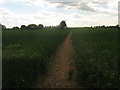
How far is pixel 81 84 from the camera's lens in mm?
5867

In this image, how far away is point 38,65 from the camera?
6.95m

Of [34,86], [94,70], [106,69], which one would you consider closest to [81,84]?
[94,70]

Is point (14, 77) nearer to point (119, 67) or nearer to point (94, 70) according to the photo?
point (94, 70)

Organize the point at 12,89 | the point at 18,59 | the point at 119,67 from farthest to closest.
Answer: the point at 18,59 → the point at 119,67 → the point at 12,89

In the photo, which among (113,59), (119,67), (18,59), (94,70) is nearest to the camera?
(94,70)

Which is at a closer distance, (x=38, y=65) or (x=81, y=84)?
(x=81, y=84)

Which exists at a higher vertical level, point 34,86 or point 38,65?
point 38,65

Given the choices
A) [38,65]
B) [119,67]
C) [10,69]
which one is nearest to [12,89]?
[10,69]

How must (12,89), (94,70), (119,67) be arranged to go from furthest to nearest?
(119,67)
(94,70)
(12,89)

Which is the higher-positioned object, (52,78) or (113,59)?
(113,59)

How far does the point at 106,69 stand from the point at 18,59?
11.5 feet

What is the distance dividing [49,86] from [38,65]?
125cm

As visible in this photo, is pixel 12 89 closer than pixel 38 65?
Yes

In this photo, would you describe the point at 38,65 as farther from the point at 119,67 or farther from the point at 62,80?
the point at 119,67
